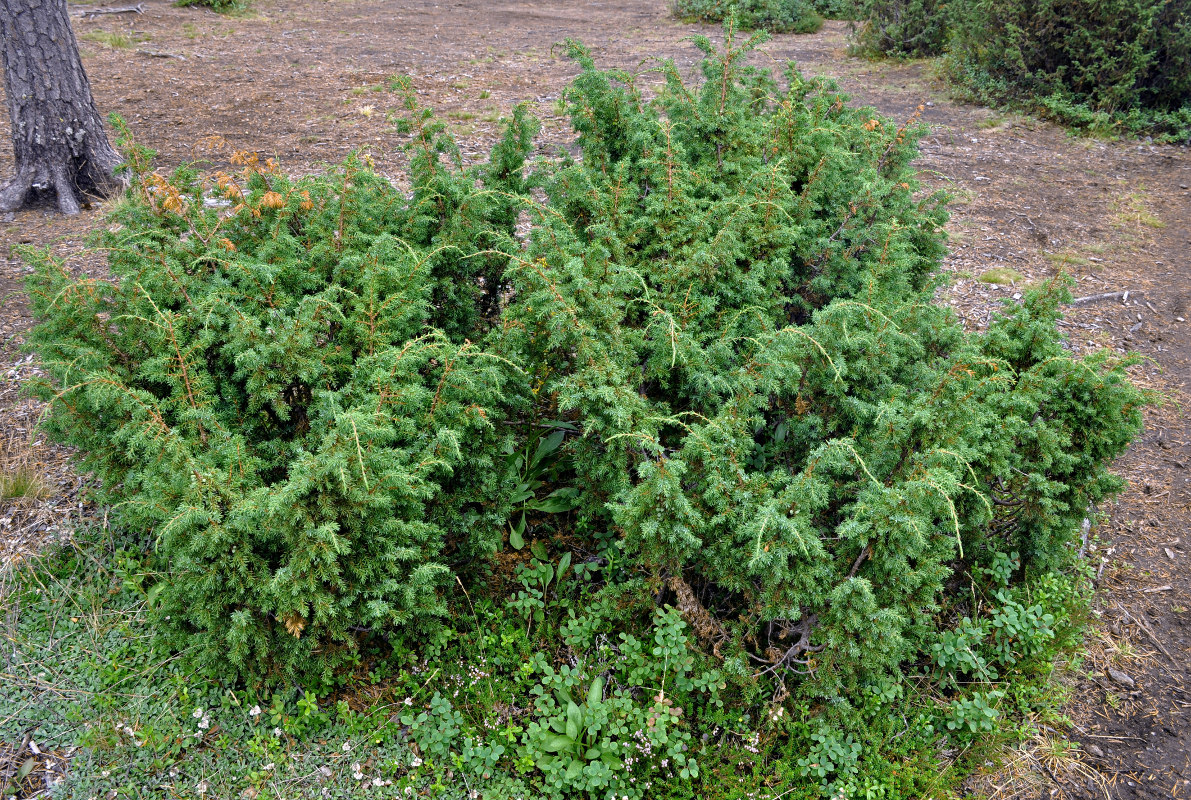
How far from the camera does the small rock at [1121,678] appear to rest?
9.95ft

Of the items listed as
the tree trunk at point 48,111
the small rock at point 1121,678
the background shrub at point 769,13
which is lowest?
the small rock at point 1121,678

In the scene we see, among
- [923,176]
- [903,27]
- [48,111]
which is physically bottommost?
[923,176]

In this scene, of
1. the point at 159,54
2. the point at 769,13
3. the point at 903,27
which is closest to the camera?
the point at 159,54

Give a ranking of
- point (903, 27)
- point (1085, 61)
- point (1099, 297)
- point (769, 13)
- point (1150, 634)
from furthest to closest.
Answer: point (769, 13) < point (903, 27) < point (1085, 61) < point (1099, 297) < point (1150, 634)

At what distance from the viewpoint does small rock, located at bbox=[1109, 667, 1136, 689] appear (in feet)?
9.95

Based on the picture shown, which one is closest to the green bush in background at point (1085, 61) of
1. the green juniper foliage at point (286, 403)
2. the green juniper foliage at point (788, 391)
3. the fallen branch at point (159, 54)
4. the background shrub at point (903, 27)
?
the background shrub at point (903, 27)

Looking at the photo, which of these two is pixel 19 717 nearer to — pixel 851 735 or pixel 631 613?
pixel 631 613

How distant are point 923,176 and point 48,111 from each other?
787 cm

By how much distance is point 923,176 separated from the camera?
24.2 feet

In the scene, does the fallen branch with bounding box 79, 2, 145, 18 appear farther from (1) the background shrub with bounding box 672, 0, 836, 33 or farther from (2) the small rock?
(2) the small rock

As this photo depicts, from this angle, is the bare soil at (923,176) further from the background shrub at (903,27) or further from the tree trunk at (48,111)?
the background shrub at (903,27)

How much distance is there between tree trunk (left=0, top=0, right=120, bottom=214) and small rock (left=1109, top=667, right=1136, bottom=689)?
7.52m

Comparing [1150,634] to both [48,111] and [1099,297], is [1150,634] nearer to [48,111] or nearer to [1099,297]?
[1099,297]

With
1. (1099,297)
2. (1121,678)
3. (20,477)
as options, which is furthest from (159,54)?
(1121,678)
